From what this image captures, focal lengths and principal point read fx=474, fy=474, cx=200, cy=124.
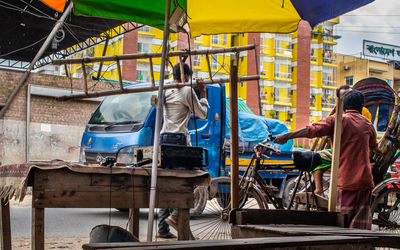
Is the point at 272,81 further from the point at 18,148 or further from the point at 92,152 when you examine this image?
the point at 92,152

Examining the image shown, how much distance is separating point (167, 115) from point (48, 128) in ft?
42.1

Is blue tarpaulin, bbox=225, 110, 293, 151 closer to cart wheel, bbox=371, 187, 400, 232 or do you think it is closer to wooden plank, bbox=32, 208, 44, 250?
cart wheel, bbox=371, 187, 400, 232

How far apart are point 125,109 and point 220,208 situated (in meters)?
2.85

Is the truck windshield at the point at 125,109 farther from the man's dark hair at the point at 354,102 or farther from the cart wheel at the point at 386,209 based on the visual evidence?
the man's dark hair at the point at 354,102

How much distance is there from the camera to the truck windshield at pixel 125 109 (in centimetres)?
870

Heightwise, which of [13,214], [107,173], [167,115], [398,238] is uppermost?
[167,115]

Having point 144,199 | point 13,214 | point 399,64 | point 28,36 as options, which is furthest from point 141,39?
point 144,199

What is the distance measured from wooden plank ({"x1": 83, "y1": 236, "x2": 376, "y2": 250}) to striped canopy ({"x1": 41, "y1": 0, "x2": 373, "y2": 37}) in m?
3.15

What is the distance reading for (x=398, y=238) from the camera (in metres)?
2.82

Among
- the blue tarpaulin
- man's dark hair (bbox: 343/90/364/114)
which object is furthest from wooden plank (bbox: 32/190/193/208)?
the blue tarpaulin

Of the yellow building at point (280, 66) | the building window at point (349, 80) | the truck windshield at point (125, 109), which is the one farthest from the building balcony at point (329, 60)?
the truck windshield at point (125, 109)

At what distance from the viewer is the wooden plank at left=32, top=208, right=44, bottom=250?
3.58 m

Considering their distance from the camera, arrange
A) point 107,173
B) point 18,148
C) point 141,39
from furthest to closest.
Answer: point 141,39 → point 18,148 → point 107,173

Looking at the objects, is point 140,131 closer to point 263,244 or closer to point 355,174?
point 355,174
